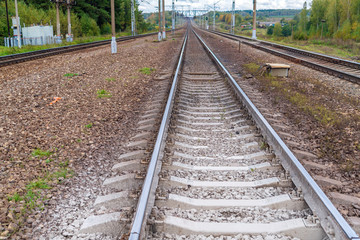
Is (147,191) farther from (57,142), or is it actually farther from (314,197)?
(57,142)

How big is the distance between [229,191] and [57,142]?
125 inches

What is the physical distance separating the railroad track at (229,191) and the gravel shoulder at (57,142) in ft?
2.68

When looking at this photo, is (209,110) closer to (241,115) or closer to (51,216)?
(241,115)

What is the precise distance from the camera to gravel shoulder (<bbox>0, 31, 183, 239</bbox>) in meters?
3.54

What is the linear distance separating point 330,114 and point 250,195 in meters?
4.17

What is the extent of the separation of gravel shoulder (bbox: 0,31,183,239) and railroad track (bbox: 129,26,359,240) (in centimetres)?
82

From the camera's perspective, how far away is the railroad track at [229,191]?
3.02m

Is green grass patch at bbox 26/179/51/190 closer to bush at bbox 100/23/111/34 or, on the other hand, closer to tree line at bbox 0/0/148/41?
tree line at bbox 0/0/148/41

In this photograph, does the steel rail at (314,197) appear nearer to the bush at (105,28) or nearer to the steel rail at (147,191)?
the steel rail at (147,191)

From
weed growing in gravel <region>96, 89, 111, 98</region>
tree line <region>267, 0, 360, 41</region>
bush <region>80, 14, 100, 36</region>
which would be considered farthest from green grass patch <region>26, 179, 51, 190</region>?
bush <region>80, 14, 100, 36</region>

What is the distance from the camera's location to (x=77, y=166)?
4.71m

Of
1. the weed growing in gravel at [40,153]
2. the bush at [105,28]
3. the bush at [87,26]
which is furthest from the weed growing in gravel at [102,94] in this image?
the bush at [105,28]

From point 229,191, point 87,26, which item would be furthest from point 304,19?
point 229,191

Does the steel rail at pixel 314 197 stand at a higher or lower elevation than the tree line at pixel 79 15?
lower
